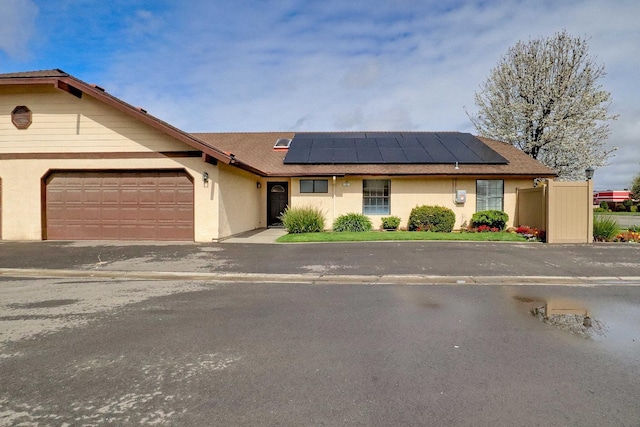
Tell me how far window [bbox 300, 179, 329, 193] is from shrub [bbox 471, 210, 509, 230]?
23.0ft

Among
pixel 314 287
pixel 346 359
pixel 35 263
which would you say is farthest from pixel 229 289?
pixel 35 263

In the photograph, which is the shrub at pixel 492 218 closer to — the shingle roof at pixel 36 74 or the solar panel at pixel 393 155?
the solar panel at pixel 393 155

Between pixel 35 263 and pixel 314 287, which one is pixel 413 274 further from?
pixel 35 263

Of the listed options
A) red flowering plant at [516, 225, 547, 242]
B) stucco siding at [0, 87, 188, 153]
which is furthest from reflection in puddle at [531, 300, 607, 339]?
stucco siding at [0, 87, 188, 153]

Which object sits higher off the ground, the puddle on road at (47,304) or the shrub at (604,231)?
the shrub at (604,231)

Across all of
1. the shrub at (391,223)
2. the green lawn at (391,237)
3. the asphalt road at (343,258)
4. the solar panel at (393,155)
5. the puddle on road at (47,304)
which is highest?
the solar panel at (393,155)

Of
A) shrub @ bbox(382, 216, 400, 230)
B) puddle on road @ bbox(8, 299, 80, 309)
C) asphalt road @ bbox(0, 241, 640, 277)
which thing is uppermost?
shrub @ bbox(382, 216, 400, 230)

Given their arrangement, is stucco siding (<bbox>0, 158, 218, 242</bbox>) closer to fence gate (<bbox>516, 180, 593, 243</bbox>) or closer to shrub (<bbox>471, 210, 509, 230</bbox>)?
shrub (<bbox>471, 210, 509, 230</bbox>)

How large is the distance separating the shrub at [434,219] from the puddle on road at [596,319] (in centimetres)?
1050

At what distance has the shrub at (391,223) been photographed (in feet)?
57.3

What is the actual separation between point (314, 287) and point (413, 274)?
94.8 inches

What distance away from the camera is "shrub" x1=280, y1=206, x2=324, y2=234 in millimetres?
16156

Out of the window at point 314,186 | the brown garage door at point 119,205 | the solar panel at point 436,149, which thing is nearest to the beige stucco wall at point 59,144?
the brown garage door at point 119,205

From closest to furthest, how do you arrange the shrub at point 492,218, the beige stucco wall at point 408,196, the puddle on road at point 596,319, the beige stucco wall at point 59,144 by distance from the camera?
the puddle on road at point 596,319 < the beige stucco wall at point 59,144 < the shrub at point 492,218 < the beige stucco wall at point 408,196
